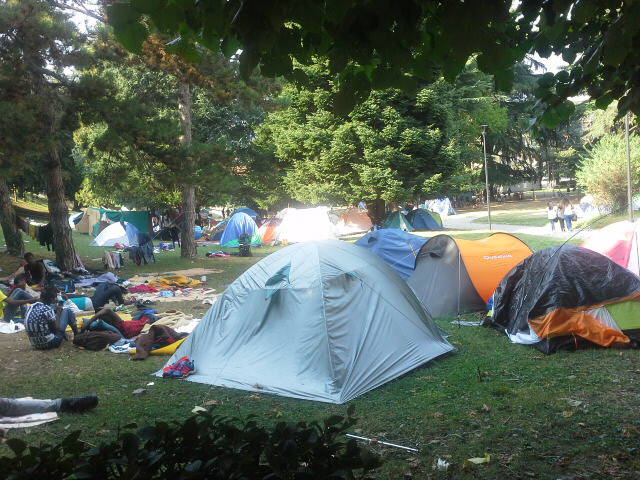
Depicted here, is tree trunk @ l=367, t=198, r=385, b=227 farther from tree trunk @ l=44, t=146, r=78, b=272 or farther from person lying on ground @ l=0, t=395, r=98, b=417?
person lying on ground @ l=0, t=395, r=98, b=417

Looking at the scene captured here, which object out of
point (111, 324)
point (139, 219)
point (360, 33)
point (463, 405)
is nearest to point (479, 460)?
point (463, 405)

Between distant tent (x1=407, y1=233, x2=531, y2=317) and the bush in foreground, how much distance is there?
318 inches

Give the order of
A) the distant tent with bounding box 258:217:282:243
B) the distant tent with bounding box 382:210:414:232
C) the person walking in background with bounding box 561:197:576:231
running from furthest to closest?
the distant tent with bounding box 382:210:414:232 < the distant tent with bounding box 258:217:282:243 < the person walking in background with bounding box 561:197:576:231

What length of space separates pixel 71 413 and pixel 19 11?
10230mm

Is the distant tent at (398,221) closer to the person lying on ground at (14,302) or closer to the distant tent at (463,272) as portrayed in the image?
the distant tent at (463,272)

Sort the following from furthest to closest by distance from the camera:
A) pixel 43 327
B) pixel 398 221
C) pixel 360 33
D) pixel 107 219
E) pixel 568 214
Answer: pixel 107 219, pixel 398 221, pixel 568 214, pixel 43 327, pixel 360 33

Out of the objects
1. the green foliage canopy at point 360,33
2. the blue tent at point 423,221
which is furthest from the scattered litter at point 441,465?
the blue tent at point 423,221

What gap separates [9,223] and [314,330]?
629 inches

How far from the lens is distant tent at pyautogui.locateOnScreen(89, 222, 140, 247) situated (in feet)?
86.4

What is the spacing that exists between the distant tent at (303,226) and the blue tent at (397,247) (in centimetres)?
1531

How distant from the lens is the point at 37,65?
1410cm

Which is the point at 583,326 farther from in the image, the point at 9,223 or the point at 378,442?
the point at 9,223

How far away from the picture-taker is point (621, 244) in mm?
9625

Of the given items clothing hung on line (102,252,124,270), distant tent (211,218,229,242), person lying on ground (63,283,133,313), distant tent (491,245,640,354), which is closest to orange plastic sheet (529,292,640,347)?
distant tent (491,245,640,354)
